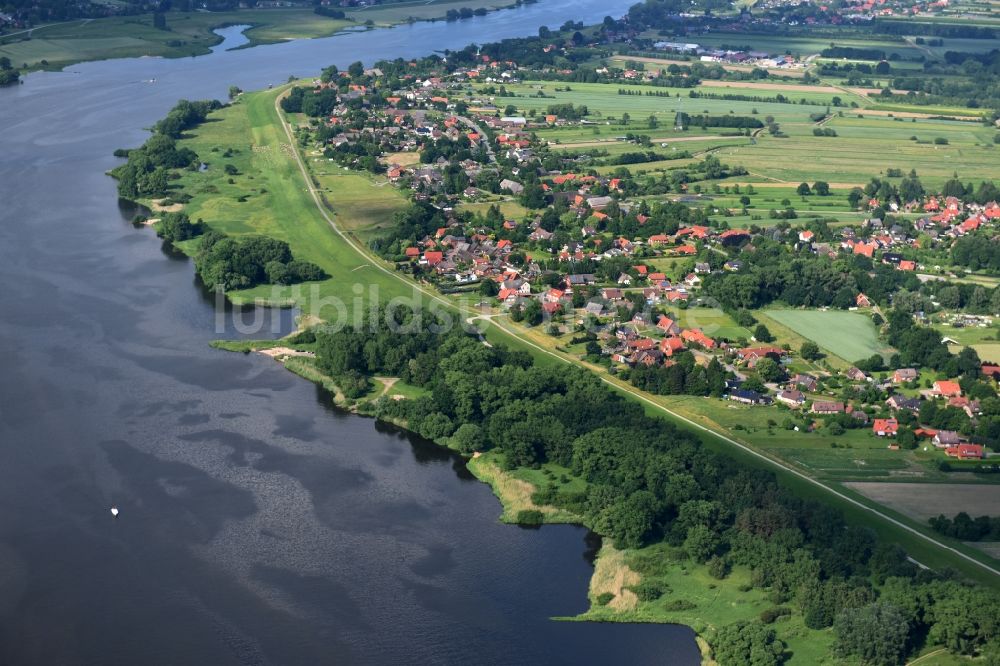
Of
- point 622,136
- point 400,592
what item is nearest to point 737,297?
point 400,592

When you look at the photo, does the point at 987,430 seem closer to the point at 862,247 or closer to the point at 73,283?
the point at 862,247

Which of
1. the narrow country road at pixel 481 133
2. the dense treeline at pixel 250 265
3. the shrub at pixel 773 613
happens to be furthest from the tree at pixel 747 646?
the narrow country road at pixel 481 133

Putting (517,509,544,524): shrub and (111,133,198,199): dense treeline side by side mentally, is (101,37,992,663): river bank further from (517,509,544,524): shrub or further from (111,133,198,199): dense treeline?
(111,133,198,199): dense treeline

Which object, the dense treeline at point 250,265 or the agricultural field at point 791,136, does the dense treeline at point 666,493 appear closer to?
the dense treeline at point 250,265

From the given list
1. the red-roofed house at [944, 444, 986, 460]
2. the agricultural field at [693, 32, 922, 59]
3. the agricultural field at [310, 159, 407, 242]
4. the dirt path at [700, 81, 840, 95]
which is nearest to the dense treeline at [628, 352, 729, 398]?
the red-roofed house at [944, 444, 986, 460]

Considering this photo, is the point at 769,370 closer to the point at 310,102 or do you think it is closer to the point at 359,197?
the point at 359,197

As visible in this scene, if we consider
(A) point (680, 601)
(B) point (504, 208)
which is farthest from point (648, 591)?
(B) point (504, 208)
